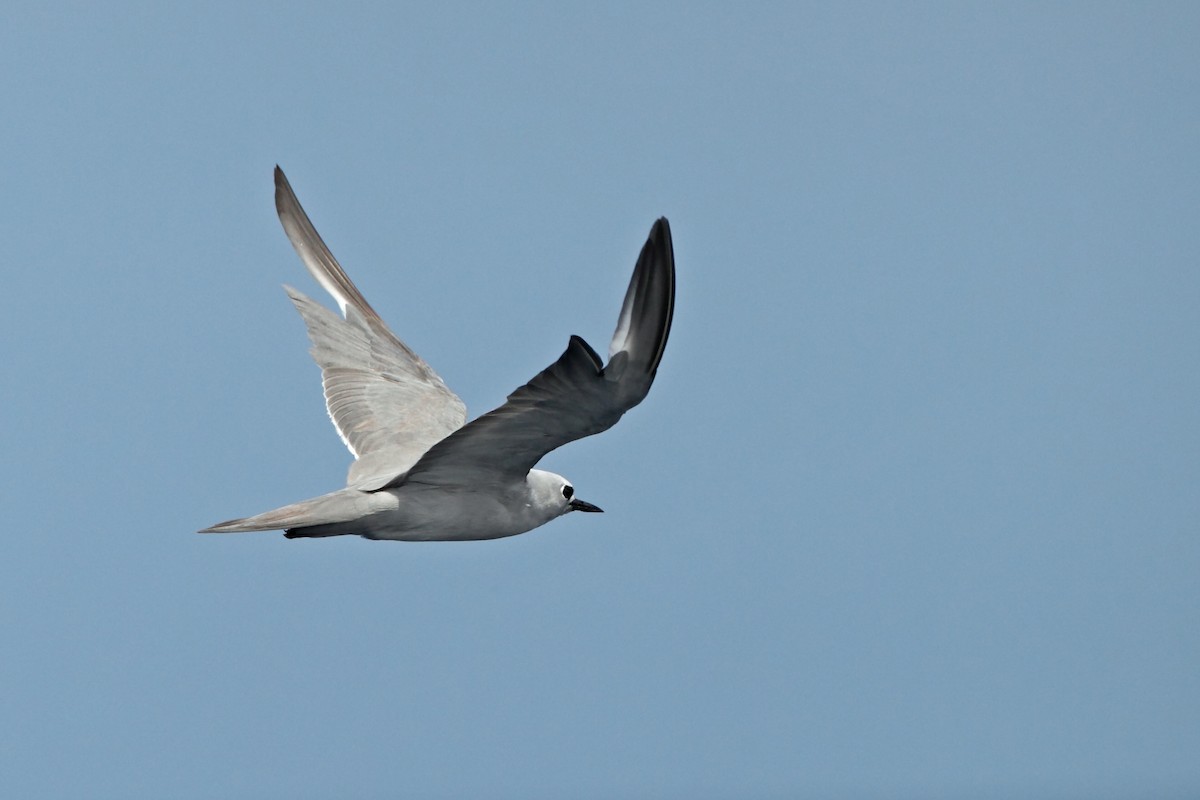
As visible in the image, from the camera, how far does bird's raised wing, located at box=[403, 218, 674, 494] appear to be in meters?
9.00

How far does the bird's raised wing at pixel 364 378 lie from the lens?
45.0 feet

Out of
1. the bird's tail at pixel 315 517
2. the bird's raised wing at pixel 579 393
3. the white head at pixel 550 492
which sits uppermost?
the white head at pixel 550 492

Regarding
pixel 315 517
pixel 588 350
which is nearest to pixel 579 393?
pixel 588 350

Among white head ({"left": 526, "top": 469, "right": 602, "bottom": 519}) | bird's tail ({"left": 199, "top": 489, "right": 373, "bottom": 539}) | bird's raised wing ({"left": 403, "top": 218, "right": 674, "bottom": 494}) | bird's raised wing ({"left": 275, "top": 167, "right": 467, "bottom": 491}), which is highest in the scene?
bird's raised wing ({"left": 275, "top": 167, "right": 467, "bottom": 491})

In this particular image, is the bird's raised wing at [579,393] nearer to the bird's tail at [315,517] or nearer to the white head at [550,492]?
the bird's tail at [315,517]

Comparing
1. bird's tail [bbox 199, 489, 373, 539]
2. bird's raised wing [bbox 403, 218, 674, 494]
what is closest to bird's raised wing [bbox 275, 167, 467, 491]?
bird's tail [bbox 199, 489, 373, 539]

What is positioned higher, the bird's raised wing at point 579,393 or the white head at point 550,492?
the white head at point 550,492

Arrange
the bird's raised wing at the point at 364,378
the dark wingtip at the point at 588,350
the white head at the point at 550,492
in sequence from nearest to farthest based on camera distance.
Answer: the dark wingtip at the point at 588,350
the white head at the point at 550,492
the bird's raised wing at the point at 364,378

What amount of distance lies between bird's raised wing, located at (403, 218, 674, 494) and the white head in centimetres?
91

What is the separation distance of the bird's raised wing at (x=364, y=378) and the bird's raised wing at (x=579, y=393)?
1.88m

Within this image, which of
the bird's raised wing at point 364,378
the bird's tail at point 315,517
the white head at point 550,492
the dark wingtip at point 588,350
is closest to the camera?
the dark wingtip at point 588,350

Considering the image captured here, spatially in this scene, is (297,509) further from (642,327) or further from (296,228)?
(296,228)

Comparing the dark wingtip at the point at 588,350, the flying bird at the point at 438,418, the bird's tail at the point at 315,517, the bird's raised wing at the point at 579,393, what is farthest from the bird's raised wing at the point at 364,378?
the dark wingtip at the point at 588,350

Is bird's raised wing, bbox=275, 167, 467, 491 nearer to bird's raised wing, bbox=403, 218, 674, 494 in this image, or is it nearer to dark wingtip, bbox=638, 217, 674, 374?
bird's raised wing, bbox=403, 218, 674, 494
